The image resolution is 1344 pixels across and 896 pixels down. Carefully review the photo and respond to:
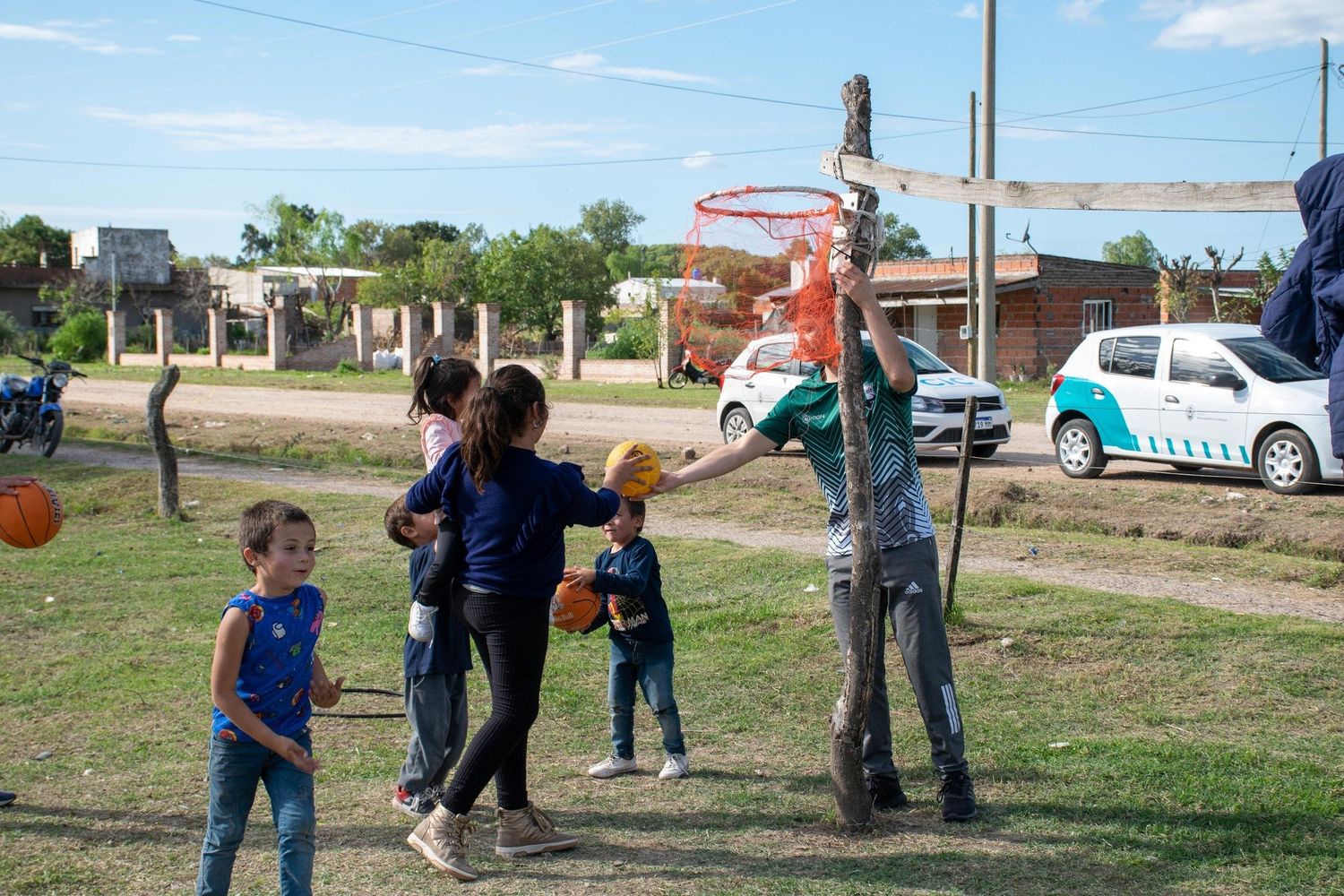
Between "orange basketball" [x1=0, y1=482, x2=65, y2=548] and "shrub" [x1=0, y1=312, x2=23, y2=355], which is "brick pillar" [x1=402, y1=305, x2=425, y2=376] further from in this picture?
"orange basketball" [x1=0, y1=482, x2=65, y2=548]

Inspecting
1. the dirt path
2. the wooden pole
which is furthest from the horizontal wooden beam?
the dirt path

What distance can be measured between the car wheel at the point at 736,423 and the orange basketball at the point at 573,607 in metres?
13.0

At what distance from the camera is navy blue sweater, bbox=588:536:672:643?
535 cm

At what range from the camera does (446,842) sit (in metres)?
4.46

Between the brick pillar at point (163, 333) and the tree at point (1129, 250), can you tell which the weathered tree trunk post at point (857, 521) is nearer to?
the brick pillar at point (163, 333)

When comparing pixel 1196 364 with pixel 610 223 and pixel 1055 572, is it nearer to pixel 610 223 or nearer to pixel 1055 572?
pixel 1055 572

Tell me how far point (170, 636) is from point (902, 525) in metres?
5.52

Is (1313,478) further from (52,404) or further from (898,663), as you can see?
(52,404)

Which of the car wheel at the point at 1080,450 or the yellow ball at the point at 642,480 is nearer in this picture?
the yellow ball at the point at 642,480

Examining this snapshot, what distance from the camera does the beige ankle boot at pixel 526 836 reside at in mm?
4629

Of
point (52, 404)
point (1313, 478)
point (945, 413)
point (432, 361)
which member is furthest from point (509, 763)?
point (52, 404)

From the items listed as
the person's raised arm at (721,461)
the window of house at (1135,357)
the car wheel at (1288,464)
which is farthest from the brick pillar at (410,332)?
the person's raised arm at (721,461)

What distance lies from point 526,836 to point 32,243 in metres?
104

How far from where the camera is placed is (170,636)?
823 cm
